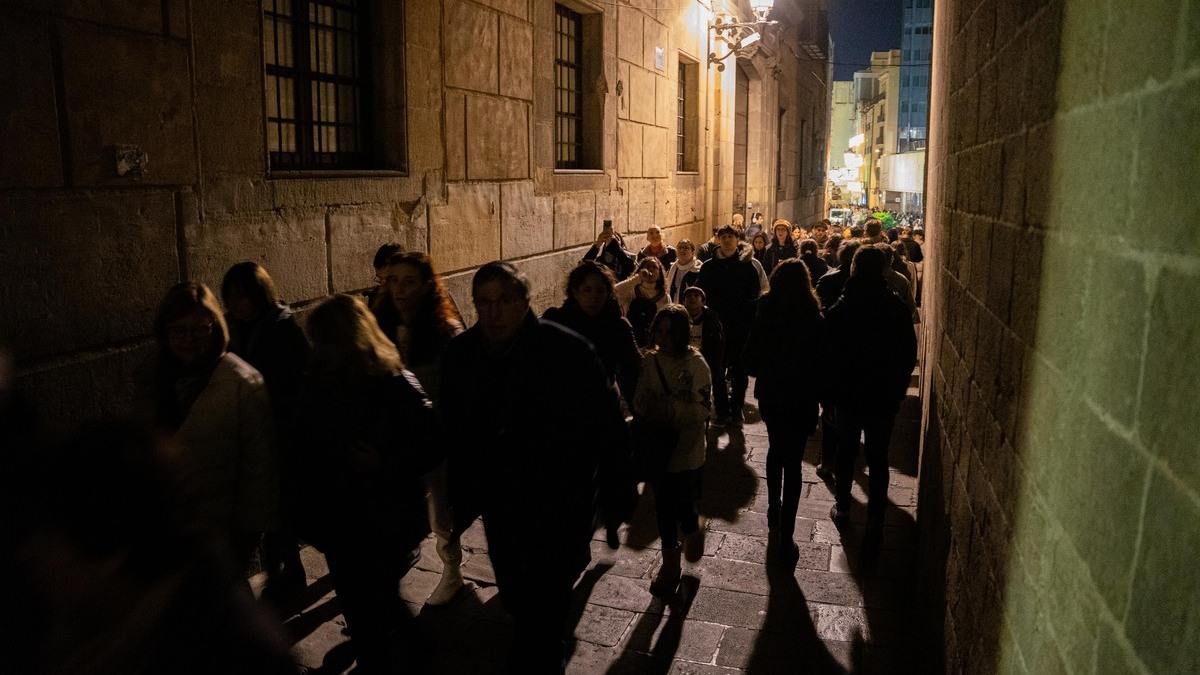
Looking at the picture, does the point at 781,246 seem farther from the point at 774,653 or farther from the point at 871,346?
the point at 774,653

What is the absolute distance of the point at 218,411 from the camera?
3.65 metres

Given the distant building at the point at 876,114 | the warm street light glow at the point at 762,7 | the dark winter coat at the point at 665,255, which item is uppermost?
the distant building at the point at 876,114

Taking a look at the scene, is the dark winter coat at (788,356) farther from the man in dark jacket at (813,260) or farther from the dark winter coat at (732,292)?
the man in dark jacket at (813,260)

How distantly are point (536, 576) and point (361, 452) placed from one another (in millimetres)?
788

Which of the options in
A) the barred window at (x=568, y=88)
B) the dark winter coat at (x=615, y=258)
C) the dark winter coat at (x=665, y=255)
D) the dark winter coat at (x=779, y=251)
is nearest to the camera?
the dark winter coat at (x=615, y=258)

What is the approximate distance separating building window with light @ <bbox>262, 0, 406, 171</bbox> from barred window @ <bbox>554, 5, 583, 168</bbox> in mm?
3275

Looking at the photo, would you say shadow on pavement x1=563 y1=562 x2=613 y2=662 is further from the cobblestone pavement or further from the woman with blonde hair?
the woman with blonde hair

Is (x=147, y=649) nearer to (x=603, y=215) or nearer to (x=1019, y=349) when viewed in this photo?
(x=1019, y=349)

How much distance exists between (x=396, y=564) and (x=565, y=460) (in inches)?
32.7

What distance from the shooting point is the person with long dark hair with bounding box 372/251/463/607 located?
15.5ft

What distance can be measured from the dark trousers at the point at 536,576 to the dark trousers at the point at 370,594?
44cm

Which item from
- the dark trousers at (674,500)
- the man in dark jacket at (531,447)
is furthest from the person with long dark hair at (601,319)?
the man in dark jacket at (531,447)

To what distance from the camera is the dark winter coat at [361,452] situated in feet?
11.2

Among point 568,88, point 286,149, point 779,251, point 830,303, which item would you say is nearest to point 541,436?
point 286,149
